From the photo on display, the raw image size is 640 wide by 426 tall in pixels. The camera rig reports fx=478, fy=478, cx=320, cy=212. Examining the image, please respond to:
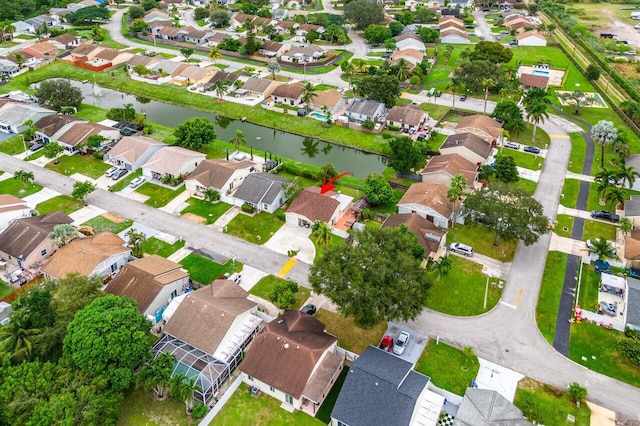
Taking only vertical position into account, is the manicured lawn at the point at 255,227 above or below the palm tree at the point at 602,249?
below

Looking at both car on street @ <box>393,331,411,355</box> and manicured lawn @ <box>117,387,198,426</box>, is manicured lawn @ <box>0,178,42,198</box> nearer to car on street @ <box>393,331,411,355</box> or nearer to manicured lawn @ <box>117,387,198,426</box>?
manicured lawn @ <box>117,387,198,426</box>

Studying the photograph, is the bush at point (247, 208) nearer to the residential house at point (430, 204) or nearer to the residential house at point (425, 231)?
the residential house at point (425, 231)

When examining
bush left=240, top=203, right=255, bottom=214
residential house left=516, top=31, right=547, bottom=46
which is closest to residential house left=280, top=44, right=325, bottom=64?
residential house left=516, top=31, right=547, bottom=46

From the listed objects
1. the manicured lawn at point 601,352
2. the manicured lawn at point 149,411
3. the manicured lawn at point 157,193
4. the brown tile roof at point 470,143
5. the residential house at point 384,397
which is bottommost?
the manicured lawn at point 157,193

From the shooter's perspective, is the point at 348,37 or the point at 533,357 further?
the point at 348,37

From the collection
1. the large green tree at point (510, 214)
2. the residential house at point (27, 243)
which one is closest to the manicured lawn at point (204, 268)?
the residential house at point (27, 243)

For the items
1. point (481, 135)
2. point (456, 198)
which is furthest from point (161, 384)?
point (481, 135)

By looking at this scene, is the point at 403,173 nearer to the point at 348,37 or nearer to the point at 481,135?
the point at 481,135

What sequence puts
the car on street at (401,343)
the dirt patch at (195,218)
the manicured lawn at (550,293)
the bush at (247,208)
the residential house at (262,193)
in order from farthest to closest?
the residential house at (262,193) < the bush at (247,208) < the dirt patch at (195,218) < the manicured lawn at (550,293) < the car on street at (401,343)
